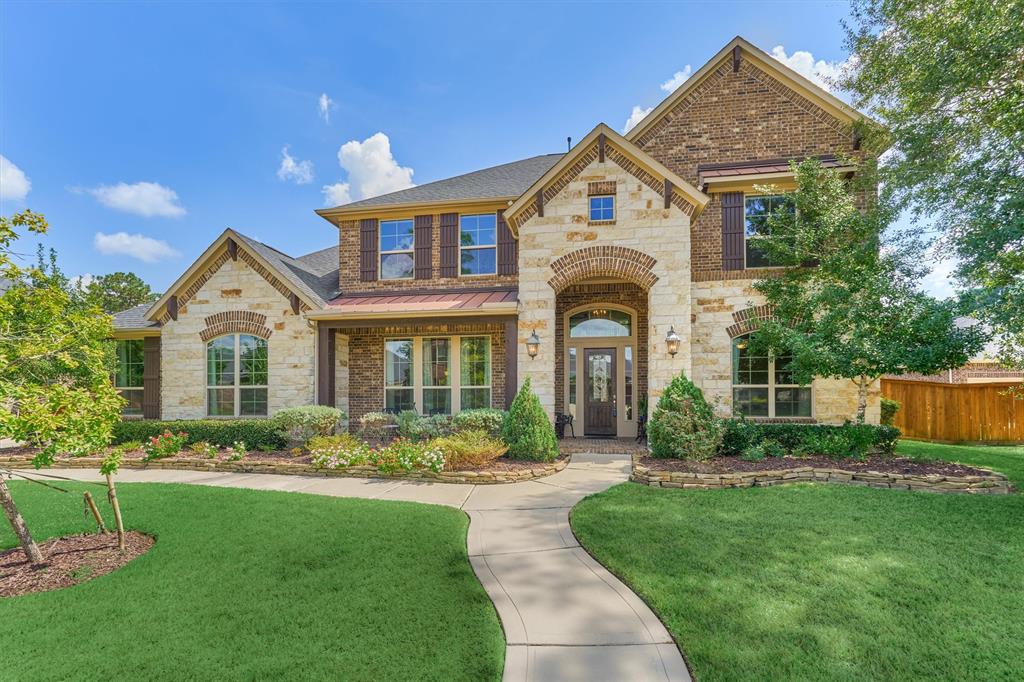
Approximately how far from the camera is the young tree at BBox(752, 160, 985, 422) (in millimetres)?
7664

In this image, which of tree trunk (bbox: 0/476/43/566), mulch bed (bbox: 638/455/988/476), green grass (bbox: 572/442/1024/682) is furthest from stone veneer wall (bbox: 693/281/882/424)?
tree trunk (bbox: 0/476/43/566)

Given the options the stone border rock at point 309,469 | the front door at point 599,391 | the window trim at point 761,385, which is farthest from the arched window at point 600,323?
the stone border rock at point 309,469

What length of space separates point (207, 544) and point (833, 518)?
22.7ft

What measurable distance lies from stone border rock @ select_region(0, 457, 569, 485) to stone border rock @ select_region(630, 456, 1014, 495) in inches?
70.8

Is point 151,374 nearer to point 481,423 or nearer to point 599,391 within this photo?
point 481,423

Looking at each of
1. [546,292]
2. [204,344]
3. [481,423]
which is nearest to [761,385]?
[546,292]

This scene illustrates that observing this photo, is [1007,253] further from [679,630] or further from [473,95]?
[473,95]

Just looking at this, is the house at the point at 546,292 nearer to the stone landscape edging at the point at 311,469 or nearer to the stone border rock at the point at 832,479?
the stone landscape edging at the point at 311,469

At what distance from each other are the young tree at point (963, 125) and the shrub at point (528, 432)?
7.09 metres

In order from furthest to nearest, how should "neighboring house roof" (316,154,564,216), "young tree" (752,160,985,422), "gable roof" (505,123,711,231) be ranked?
"neighboring house roof" (316,154,564,216) < "gable roof" (505,123,711,231) < "young tree" (752,160,985,422)

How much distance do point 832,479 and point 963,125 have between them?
8026 mm

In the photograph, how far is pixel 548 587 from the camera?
3.89 metres

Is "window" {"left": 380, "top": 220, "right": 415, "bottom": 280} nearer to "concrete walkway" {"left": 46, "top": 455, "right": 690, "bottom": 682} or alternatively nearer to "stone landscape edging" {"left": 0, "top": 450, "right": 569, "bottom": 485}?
"stone landscape edging" {"left": 0, "top": 450, "right": 569, "bottom": 485}

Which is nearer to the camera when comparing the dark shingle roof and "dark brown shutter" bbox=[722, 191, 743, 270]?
"dark brown shutter" bbox=[722, 191, 743, 270]
